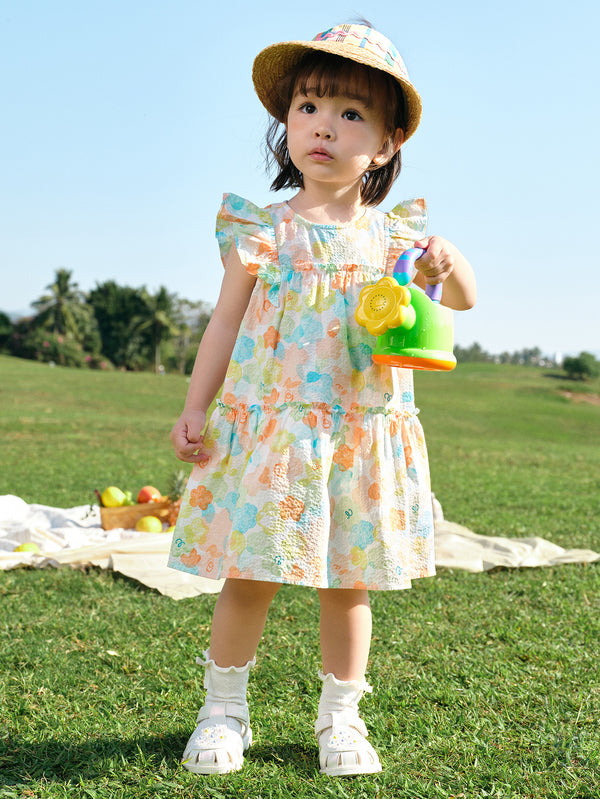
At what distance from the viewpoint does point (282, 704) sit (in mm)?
2373

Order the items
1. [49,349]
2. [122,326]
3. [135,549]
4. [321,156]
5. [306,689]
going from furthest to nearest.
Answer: [122,326]
[49,349]
[135,549]
[306,689]
[321,156]

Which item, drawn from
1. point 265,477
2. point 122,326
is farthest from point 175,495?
point 122,326

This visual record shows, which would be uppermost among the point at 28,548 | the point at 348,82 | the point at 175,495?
the point at 348,82

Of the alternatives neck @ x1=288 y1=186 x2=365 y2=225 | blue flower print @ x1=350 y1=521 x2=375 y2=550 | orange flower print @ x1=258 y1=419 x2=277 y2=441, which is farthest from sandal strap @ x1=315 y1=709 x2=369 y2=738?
neck @ x1=288 y1=186 x2=365 y2=225

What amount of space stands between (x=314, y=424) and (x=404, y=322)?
13.7 inches

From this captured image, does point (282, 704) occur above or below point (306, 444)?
below

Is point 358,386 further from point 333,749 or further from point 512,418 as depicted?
point 512,418

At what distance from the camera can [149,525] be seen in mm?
4734

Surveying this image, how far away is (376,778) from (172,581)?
1.92 metres

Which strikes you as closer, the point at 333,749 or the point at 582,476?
the point at 333,749

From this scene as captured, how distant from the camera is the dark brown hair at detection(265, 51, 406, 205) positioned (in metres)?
2.06

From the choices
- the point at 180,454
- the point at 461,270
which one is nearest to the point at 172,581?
the point at 180,454

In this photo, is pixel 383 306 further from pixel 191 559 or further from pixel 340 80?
pixel 191 559

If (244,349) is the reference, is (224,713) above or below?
below
